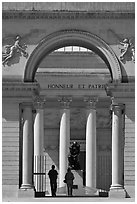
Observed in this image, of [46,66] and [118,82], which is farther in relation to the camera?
[46,66]

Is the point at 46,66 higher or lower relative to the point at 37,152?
higher

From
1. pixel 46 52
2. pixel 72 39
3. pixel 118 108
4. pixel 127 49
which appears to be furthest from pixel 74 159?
pixel 127 49

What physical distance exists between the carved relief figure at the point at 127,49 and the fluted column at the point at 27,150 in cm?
651

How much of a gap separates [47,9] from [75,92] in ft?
87.9

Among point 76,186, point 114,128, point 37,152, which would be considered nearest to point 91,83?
point 37,152

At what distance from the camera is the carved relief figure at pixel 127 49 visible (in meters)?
57.3

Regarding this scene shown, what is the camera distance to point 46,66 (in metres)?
87.6

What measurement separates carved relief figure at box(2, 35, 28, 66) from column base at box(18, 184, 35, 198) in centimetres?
770

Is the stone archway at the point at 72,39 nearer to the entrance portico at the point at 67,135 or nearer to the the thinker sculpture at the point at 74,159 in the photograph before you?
the the thinker sculpture at the point at 74,159

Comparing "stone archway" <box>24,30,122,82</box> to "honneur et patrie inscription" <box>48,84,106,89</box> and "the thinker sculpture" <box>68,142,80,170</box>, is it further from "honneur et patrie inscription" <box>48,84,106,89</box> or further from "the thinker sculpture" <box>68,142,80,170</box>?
"honneur et patrie inscription" <box>48,84,106,89</box>

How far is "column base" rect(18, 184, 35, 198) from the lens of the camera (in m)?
56.3

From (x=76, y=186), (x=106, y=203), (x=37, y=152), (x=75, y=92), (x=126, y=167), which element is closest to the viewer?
(x=106, y=203)

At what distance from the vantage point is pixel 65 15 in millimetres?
57656

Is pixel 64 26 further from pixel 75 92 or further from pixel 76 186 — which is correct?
pixel 75 92
